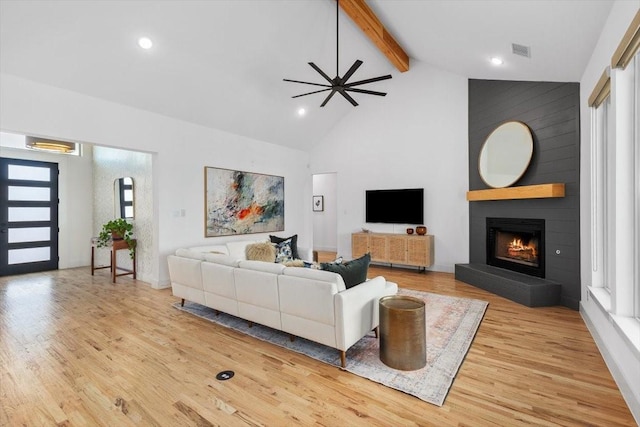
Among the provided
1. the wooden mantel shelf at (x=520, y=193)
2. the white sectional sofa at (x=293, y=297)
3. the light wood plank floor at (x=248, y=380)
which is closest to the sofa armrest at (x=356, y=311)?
the white sectional sofa at (x=293, y=297)

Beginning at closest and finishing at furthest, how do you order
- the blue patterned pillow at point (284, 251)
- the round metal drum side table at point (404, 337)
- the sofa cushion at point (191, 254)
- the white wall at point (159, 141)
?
the round metal drum side table at point (404, 337) → the white wall at point (159, 141) → the sofa cushion at point (191, 254) → the blue patterned pillow at point (284, 251)

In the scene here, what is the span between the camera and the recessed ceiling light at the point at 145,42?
12.1 ft

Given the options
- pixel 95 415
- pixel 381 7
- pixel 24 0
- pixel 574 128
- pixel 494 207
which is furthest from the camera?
pixel 494 207

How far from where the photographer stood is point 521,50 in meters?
3.60

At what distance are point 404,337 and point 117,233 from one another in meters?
5.66

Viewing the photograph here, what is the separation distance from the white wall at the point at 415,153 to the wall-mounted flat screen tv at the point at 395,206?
150mm

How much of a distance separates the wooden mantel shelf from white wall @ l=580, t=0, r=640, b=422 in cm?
28

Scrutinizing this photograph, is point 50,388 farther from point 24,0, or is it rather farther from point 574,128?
point 574,128

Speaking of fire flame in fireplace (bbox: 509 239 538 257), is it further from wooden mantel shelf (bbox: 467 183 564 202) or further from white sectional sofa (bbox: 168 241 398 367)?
white sectional sofa (bbox: 168 241 398 367)

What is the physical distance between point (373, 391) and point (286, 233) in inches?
222

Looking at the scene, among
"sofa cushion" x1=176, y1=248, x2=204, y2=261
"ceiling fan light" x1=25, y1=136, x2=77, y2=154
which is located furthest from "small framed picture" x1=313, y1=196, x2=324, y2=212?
"ceiling fan light" x1=25, y1=136, x2=77, y2=154

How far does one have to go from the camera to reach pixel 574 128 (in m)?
3.88

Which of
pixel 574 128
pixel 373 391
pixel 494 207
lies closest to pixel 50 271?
pixel 373 391

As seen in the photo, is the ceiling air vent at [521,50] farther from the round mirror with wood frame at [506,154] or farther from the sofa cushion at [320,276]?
the sofa cushion at [320,276]
